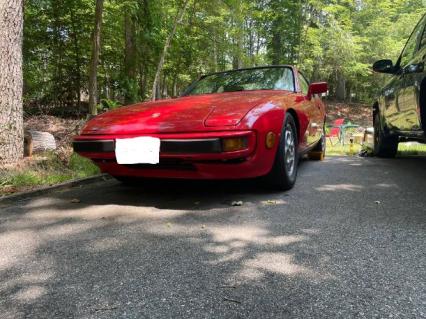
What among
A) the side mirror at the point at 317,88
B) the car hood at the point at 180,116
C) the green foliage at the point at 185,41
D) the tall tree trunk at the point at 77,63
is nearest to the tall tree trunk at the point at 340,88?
the green foliage at the point at 185,41

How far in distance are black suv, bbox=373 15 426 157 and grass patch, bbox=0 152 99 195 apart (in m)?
3.23

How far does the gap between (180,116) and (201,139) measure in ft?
1.18

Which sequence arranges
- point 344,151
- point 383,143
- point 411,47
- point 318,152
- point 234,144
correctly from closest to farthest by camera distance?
1. point 234,144
2. point 411,47
3. point 383,143
4. point 318,152
5. point 344,151

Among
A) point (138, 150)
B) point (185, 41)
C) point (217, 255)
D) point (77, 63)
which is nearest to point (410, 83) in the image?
point (138, 150)

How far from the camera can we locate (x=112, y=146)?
2998 mm

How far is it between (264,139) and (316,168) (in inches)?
87.5

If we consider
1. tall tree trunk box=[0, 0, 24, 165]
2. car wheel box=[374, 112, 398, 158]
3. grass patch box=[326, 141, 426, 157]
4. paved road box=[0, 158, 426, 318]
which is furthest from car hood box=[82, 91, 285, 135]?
grass patch box=[326, 141, 426, 157]

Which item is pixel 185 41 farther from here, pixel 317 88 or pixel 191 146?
pixel 191 146

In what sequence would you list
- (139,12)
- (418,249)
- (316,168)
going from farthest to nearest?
(139,12) < (316,168) < (418,249)

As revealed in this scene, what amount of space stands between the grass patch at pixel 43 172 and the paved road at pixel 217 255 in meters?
0.40

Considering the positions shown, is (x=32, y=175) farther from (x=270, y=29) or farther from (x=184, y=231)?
(x=270, y=29)

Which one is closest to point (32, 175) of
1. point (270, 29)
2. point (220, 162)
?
point (220, 162)

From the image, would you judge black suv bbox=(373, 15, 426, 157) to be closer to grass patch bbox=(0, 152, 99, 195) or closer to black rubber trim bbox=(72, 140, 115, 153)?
black rubber trim bbox=(72, 140, 115, 153)

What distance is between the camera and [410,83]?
146 inches
